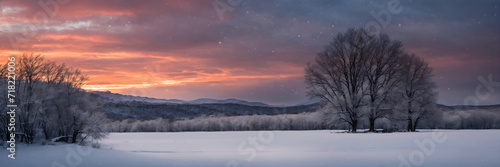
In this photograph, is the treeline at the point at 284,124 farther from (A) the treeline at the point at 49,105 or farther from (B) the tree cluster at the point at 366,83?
(A) the treeline at the point at 49,105

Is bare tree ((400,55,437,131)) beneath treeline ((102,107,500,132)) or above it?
above

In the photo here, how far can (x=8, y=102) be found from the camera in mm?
18297

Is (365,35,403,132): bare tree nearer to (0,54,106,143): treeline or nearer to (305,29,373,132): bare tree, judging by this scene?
(305,29,373,132): bare tree

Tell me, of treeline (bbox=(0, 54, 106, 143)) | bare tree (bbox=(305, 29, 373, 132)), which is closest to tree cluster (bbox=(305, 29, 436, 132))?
bare tree (bbox=(305, 29, 373, 132))

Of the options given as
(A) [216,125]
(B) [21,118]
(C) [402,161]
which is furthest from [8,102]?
(A) [216,125]

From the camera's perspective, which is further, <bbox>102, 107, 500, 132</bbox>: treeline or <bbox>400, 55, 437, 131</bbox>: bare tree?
<bbox>102, 107, 500, 132</bbox>: treeline

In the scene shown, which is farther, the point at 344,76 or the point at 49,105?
the point at 344,76

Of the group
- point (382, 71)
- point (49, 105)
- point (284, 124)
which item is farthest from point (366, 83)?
point (49, 105)

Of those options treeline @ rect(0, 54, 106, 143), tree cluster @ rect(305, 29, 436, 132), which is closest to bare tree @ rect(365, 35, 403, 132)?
tree cluster @ rect(305, 29, 436, 132)

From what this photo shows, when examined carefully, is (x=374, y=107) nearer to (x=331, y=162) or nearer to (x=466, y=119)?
(x=466, y=119)

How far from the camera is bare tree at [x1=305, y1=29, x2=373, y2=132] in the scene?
39.7 m

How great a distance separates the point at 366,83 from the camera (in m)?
40.6

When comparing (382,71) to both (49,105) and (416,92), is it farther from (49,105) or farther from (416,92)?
(49,105)

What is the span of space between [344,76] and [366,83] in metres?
2.27
